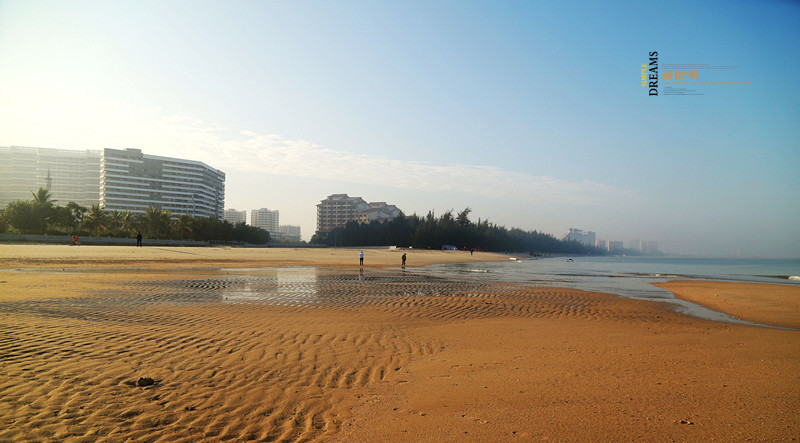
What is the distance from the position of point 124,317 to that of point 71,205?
3380 inches

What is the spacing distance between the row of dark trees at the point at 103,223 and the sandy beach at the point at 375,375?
7315 centimetres

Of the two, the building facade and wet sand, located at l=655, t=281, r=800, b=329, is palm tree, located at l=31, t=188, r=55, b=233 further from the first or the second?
the building facade

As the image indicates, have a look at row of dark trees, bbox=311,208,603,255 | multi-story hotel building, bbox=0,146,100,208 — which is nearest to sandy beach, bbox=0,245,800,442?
row of dark trees, bbox=311,208,603,255

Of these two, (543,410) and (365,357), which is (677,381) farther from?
(365,357)

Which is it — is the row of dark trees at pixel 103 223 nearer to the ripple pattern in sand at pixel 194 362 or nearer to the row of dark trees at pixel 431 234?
the row of dark trees at pixel 431 234

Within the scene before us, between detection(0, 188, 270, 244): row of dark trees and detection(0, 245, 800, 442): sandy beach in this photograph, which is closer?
detection(0, 245, 800, 442): sandy beach

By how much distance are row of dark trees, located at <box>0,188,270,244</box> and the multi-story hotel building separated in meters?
99.1

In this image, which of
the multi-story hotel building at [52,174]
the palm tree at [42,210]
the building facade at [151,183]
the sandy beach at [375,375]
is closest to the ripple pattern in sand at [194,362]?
the sandy beach at [375,375]

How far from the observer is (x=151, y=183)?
160500mm

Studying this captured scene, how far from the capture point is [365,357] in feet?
22.9

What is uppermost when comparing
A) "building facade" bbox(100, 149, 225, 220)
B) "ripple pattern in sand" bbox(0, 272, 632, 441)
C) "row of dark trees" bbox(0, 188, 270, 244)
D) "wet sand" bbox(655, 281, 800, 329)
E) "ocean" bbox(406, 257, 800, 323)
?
"building facade" bbox(100, 149, 225, 220)

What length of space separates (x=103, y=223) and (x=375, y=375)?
319 feet

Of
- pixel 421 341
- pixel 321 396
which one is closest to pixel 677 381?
pixel 421 341

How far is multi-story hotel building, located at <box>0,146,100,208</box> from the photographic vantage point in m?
163
